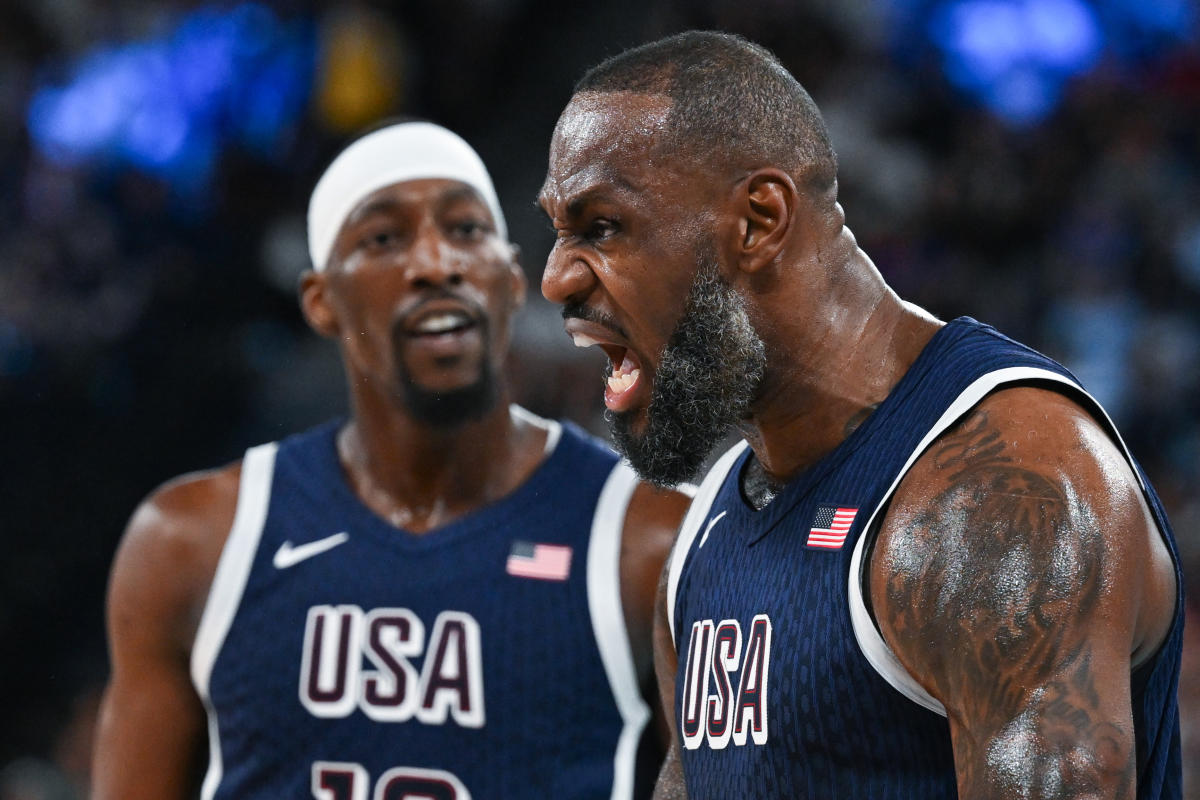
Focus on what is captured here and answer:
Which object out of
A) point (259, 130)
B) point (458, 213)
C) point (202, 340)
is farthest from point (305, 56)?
point (458, 213)

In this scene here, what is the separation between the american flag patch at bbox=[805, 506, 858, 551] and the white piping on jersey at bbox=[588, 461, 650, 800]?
1035 millimetres

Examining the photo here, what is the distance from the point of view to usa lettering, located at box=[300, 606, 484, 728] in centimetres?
345

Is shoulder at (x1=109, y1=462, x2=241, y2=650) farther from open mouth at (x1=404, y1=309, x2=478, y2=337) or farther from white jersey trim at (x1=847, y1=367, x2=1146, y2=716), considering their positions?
white jersey trim at (x1=847, y1=367, x2=1146, y2=716)

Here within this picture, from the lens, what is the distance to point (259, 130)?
9031 mm

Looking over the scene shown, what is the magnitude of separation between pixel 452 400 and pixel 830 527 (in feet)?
4.97

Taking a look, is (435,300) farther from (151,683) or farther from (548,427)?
(151,683)

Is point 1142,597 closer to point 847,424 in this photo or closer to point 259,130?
point 847,424

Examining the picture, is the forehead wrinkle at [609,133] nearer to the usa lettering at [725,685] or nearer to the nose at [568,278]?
the nose at [568,278]

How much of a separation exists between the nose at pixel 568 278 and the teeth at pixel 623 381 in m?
0.16

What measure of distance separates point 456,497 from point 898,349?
5.08 ft

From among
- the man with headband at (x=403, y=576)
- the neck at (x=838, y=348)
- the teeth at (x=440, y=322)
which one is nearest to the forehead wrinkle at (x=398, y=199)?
the man with headband at (x=403, y=576)

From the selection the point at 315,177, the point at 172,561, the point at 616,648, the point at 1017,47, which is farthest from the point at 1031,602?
the point at 315,177

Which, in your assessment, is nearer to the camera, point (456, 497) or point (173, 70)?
point (456, 497)

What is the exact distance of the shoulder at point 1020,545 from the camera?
189 cm
